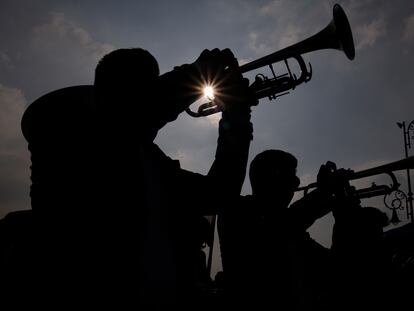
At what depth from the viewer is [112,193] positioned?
1313 mm

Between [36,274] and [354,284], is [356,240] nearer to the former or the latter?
[354,284]

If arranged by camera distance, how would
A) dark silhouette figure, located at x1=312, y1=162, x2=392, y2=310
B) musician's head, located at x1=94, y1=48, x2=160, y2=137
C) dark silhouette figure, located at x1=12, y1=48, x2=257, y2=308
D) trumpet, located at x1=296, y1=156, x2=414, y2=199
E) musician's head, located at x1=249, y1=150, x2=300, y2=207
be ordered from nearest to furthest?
dark silhouette figure, located at x1=12, y1=48, x2=257, y2=308
musician's head, located at x1=94, y1=48, x2=160, y2=137
musician's head, located at x1=249, y1=150, x2=300, y2=207
dark silhouette figure, located at x1=312, y1=162, x2=392, y2=310
trumpet, located at x1=296, y1=156, x2=414, y2=199

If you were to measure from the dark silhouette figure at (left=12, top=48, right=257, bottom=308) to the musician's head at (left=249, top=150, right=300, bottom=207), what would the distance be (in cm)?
174

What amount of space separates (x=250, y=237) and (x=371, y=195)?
381cm

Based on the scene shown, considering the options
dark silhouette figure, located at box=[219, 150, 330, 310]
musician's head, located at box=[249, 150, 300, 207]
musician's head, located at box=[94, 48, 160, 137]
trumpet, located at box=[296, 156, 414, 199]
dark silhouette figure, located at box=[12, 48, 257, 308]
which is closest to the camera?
dark silhouette figure, located at box=[12, 48, 257, 308]

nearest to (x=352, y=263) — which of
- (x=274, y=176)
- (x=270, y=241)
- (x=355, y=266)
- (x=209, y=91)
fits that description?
(x=355, y=266)

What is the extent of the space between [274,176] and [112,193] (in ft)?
7.62

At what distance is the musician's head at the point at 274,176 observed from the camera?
10.9ft

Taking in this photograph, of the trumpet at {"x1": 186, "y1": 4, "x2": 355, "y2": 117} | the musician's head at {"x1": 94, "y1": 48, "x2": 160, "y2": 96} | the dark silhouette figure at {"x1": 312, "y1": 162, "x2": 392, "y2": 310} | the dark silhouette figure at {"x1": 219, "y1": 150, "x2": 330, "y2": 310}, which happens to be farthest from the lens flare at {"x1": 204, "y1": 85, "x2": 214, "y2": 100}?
the dark silhouette figure at {"x1": 312, "y1": 162, "x2": 392, "y2": 310}

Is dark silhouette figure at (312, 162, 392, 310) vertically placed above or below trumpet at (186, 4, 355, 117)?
below

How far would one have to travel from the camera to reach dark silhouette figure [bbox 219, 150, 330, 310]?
2.70 m

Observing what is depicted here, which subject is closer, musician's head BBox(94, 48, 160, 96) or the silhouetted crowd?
the silhouetted crowd

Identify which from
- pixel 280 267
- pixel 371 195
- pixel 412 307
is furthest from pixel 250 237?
pixel 371 195

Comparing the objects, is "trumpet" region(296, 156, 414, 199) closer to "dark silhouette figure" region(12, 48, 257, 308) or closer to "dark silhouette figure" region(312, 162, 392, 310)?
"dark silhouette figure" region(312, 162, 392, 310)
